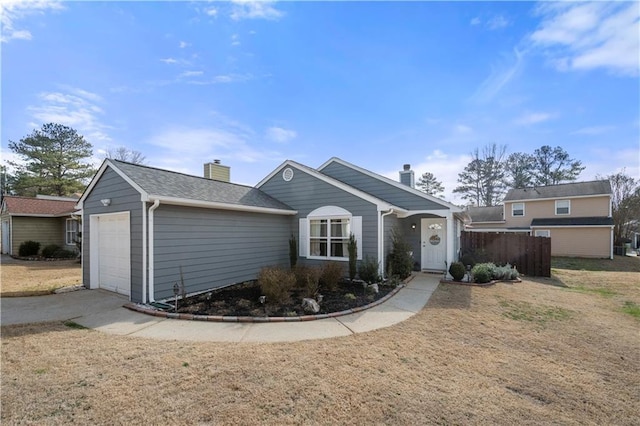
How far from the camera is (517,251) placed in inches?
528

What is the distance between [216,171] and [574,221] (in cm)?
2590

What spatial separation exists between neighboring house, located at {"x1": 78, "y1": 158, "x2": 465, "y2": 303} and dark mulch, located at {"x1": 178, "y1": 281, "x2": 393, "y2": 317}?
67 centimetres

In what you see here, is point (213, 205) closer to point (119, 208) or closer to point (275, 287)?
point (119, 208)

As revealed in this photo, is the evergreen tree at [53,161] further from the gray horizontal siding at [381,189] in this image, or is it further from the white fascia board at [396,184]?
the gray horizontal siding at [381,189]

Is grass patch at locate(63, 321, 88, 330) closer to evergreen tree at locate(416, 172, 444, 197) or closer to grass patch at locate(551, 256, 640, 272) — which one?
grass patch at locate(551, 256, 640, 272)

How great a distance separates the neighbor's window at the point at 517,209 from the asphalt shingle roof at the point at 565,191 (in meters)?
0.55

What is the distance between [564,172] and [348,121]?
107 ft

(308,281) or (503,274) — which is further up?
(308,281)

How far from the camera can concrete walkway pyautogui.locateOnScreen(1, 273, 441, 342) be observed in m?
5.04

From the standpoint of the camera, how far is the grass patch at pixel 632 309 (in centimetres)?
712

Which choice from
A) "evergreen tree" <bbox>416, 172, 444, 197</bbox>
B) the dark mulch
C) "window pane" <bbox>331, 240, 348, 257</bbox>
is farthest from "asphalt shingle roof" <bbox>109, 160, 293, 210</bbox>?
"evergreen tree" <bbox>416, 172, 444, 197</bbox>

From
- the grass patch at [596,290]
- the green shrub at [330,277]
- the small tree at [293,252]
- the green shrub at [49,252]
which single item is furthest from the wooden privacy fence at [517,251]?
the green shrub at [49,252]

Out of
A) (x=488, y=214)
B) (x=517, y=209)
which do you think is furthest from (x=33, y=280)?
(x=488, y=214)

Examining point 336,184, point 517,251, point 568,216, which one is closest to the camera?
point 336,184
